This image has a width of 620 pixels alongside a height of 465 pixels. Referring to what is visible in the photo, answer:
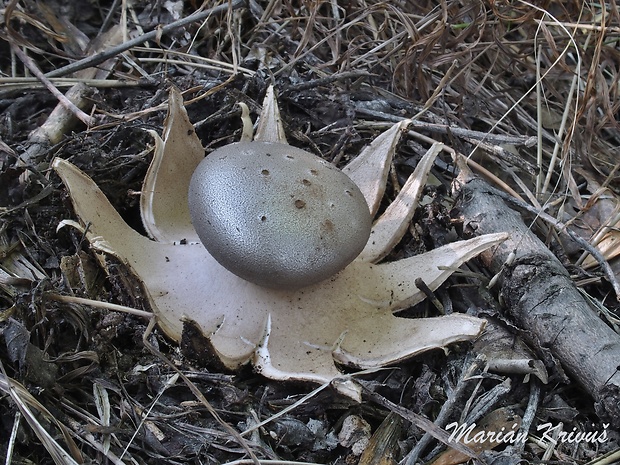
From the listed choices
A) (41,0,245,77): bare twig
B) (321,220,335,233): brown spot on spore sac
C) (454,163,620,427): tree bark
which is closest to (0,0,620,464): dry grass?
(41,0,245,77): bare twig

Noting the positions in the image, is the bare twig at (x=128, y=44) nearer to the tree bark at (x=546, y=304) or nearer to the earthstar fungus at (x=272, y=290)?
the earthstar fungus at (x=272, y=290)

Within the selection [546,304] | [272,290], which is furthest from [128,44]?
[546,304]

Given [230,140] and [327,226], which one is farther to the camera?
[230,140]

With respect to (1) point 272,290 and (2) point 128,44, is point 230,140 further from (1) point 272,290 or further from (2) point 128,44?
(1) point 272,290

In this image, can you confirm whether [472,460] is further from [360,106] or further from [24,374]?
[360,106]

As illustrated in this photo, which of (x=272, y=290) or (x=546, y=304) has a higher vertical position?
(x=272, y=290)

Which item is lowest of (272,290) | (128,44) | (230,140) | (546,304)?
(546,304)

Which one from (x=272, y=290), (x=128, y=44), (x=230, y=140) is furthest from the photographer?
(x=128, y=44)

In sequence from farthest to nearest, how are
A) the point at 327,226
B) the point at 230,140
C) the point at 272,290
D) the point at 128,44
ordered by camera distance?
the point at 128,44 < the point at 230,140 < the point at 272,290 < the point at 327,226
